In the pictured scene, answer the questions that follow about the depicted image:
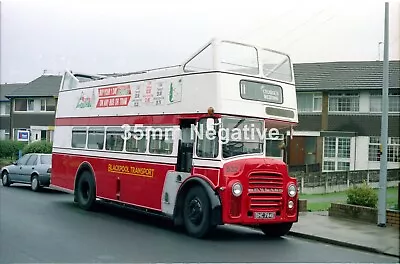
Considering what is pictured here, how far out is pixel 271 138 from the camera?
11.2 m

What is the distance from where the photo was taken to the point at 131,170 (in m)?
12.7

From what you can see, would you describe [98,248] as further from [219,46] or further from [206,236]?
[219,46]

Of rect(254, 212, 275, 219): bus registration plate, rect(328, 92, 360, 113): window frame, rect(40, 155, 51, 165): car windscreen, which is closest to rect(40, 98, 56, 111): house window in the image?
rect(328, 92, 360, 113): window frame

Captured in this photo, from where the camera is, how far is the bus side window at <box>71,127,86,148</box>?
14955mm

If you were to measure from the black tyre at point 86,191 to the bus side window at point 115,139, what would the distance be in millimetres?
1255

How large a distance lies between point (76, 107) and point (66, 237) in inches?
251

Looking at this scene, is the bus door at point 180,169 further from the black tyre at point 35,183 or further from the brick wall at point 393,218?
the black tyre at point 35,183

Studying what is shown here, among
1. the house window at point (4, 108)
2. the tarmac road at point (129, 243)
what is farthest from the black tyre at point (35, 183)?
the house window at point (4, 108)

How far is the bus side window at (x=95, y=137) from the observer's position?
1409 centimetres

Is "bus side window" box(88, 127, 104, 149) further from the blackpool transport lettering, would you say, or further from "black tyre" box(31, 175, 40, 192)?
"black tyre" box(31, 175, 40, 192)

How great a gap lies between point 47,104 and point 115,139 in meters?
33.5

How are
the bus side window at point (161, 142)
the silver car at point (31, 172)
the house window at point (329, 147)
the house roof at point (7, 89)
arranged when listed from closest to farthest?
the bus side window at point (161, 142) → the silver car at point (31, 172) → the house window at point (329, 147) → the house roof at point (7, 89)

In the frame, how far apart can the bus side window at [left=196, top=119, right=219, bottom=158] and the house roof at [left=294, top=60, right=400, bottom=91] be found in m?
22.9

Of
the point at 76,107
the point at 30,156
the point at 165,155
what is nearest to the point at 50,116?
the point at 30,156
